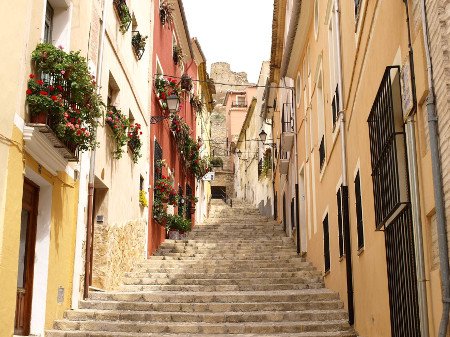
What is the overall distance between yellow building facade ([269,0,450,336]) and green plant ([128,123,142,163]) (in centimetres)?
394

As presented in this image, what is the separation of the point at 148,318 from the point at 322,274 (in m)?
4.56

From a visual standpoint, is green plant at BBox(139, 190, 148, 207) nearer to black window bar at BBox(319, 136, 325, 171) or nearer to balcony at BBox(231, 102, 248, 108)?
black window bar at BBox(319, 136, 325, 171)

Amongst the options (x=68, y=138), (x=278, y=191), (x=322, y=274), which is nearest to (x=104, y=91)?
(x=68, y=138)

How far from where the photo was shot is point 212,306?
1095 cm

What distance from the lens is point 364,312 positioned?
904 centimetres

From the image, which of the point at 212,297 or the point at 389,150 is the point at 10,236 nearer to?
the point at 389,150

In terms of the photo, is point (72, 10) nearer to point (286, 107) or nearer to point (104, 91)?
point (104, 91)

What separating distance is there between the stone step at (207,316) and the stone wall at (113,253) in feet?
4.85

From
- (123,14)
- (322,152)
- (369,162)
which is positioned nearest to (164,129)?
(123,14)

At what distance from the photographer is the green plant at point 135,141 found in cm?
1396

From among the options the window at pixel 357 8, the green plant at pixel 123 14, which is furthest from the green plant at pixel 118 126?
the window at pixel 357 8

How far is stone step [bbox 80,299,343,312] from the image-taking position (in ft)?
35.9

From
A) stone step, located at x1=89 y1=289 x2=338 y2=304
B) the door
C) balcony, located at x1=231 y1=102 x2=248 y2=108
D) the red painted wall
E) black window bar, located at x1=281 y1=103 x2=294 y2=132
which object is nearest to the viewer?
the door

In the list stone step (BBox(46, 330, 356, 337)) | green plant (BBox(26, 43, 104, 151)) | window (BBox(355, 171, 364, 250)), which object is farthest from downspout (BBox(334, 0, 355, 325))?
green plant (BBox(26, 43, 104, 151))
